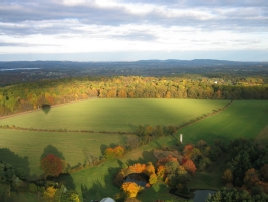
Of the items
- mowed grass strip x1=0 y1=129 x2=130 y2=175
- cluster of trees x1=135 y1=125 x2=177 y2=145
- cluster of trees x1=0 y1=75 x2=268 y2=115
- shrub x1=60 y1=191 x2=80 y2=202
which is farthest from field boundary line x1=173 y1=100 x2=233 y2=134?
shrub x1=60 y1=191 x2=80 y2=202

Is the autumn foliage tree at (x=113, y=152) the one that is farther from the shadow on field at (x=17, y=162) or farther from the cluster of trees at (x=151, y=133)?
the shadow on field at (x=17, y=162)

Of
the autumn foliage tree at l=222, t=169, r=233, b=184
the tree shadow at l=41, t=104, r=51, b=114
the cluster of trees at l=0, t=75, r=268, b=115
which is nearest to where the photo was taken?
the autumn foliage tree at l=222, t=169, r=233, b=184

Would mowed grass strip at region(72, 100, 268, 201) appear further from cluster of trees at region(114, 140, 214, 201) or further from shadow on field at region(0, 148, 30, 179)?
shadow on field at region(0, 148, 30, 179)

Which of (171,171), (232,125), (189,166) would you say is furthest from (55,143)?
(232,125)

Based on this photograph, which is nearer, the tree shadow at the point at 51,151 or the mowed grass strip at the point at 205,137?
the mowed grass strip at the point at 205,137

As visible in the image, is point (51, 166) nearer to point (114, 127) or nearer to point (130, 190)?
point (130, 190)

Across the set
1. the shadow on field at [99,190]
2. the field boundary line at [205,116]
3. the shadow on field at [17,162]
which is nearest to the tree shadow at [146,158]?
the shadow on field at [99,190]

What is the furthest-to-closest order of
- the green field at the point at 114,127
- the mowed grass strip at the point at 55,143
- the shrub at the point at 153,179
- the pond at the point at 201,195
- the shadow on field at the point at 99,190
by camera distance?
the mowed grass strip at the point at 55,143, the green field at the point at 114,127, the shrub at the point at 153,179, the pond at the point at 201,195, the shadow on field at the point at 99,190
